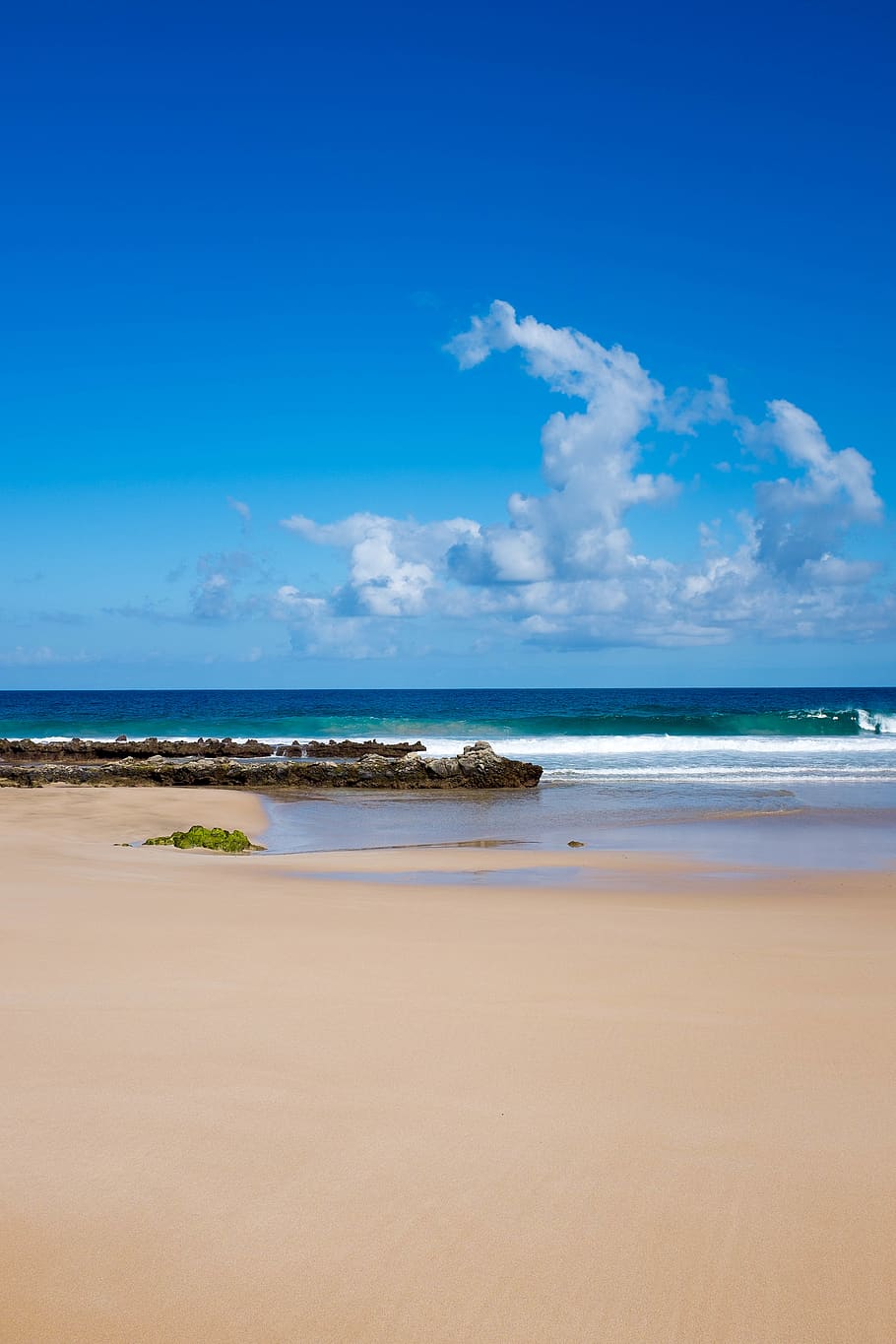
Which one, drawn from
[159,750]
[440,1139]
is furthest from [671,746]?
[440,1139]

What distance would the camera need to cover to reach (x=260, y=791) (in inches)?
905

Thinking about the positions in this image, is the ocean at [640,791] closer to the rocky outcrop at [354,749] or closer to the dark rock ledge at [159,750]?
the rocky outcrop at [354,749]

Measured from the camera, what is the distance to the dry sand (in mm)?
2389

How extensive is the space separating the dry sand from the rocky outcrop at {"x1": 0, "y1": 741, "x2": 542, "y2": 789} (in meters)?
16.8

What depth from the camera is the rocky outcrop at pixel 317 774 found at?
74.9 feet

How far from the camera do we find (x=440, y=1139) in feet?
10.3

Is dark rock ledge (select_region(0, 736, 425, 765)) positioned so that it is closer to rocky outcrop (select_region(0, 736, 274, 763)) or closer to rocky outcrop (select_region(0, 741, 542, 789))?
rocky outcrop (select_region(0, 736, 274, 763))

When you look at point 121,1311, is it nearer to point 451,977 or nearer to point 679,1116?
point 679,1116

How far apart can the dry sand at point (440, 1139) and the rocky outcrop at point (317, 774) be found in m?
16.8

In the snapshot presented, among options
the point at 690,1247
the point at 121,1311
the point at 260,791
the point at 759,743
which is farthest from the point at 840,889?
the point at 759,743

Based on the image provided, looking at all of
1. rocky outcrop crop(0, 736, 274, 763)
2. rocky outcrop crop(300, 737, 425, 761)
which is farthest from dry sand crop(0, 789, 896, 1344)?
rocky outcrop crop(0, 736, 274, 763)

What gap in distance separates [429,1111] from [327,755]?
93.7ft

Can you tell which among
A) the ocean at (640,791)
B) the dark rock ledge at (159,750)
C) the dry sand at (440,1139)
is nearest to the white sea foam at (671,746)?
the ocean at (640,791)

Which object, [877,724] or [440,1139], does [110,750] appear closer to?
[440,1139]
